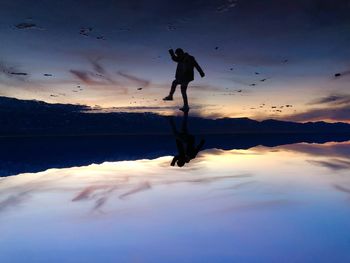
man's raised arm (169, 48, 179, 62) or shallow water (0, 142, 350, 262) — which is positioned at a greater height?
man's raised arm (169, 48, 179, 62)

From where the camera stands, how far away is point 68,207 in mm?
5230

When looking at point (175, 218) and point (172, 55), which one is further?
point (172, 55)

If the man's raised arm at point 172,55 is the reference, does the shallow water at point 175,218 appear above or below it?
below

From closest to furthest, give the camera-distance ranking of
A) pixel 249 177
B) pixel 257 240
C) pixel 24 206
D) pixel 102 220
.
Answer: pixel 257 240, pixel 102 220, pixel 24 206, pixel 249 177

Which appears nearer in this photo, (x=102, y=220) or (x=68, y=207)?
(x=102, y=220)

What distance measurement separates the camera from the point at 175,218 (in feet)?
15.2

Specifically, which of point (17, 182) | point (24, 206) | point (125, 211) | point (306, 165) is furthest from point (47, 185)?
point (306, 165)

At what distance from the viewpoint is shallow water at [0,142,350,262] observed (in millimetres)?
3562

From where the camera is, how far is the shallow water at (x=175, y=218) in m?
3.56

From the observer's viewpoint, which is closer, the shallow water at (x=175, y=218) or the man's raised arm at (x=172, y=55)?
the shallow water at (x=175, y=218)

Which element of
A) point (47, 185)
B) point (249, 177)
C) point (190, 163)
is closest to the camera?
point (47, 185)

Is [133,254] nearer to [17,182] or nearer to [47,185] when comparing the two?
[47,185]

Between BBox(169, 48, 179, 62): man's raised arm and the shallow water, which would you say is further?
BBox(169, 48, 179, 62): man's raised arm

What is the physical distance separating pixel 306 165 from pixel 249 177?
3.15 m
